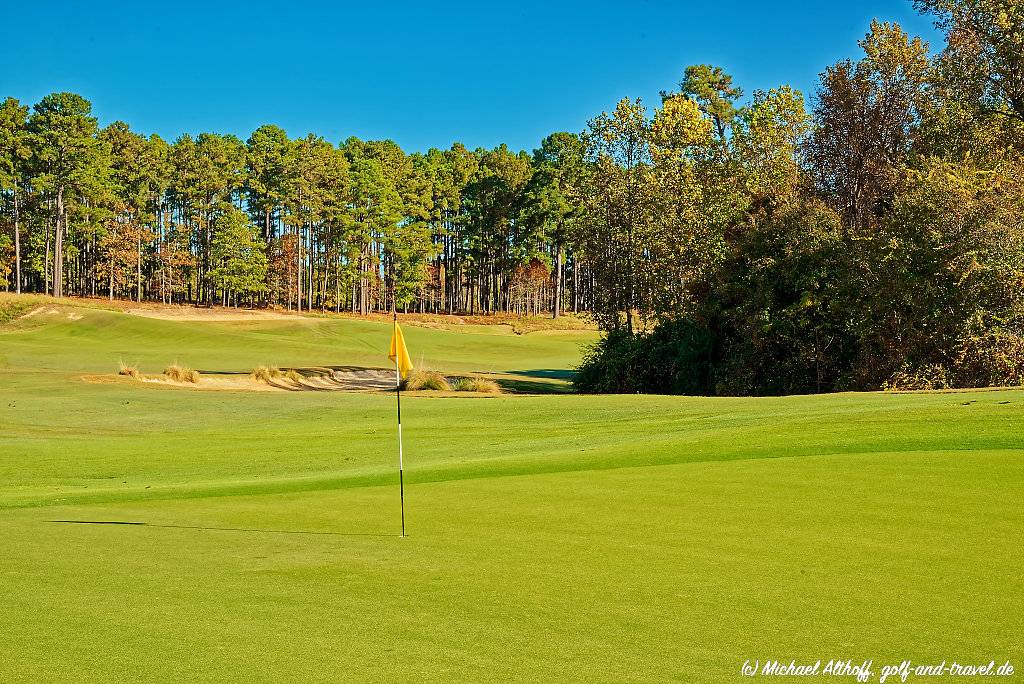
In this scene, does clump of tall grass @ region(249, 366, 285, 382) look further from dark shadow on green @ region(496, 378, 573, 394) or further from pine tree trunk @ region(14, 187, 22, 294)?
pine tree trunk @ region(14, 187, 22, 294)

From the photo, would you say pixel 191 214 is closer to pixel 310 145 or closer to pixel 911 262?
pixel 310 145

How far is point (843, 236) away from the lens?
2856 centimetres

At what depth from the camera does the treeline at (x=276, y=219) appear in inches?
3396

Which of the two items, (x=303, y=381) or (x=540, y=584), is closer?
(x=540, y=584)

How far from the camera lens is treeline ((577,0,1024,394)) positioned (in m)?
24.8

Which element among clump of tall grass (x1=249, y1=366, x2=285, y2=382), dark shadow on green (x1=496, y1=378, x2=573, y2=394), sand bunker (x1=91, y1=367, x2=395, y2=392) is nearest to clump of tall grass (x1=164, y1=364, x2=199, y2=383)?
sand bunker (x1=91, y1=367, x2=395, y2=392)

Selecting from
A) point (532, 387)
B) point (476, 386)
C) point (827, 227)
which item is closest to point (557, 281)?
point (532, 387)

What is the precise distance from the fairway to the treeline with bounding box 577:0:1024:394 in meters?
8.71

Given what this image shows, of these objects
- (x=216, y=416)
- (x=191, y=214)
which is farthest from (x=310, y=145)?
(x=216, y=416)

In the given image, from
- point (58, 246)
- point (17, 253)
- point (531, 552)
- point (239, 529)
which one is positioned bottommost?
point (239, 529)

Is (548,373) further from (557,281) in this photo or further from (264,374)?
(557,281)

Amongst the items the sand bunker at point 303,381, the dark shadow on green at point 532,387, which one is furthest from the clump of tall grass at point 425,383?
the sand bunker at point 303,381

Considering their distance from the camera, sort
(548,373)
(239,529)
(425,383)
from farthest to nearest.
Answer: (548,373) < (425,383) < (239,529)

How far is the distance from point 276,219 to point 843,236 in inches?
3356
